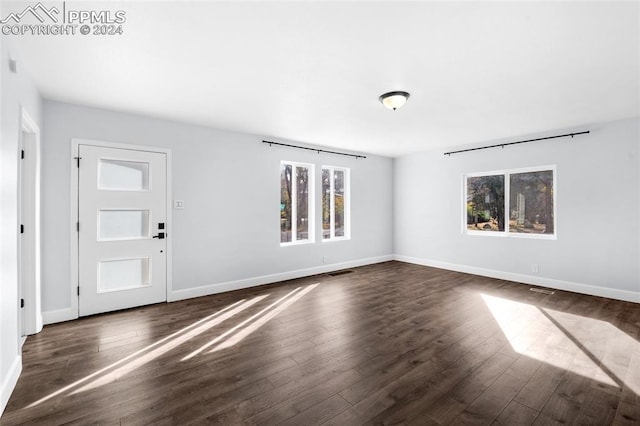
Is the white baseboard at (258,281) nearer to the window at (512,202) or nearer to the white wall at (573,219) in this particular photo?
the white wall at (573,219)

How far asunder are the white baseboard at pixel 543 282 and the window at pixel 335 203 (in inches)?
79.1

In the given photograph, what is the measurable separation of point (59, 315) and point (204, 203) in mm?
2176

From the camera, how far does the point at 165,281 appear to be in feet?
14.0

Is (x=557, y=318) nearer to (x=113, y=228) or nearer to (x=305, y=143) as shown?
(x=305, y=143)

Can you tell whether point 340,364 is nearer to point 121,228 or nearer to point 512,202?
point 121,228

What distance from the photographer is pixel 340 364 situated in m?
2.55

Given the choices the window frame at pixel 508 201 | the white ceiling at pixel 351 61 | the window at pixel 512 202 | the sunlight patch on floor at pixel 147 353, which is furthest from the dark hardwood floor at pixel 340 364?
the white ceiling at pixel 351 61

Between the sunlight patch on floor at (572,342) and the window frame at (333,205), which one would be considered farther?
the window frame at (333,205)

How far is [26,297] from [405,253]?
6682 millimetres

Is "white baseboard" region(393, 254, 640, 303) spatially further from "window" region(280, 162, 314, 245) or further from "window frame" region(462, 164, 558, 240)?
"window" region(280, 162, 314, 245)

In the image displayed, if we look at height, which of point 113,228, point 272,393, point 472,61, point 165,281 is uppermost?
point 472,61

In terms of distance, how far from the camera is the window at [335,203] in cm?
645

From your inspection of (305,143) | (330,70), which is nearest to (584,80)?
(330,70)

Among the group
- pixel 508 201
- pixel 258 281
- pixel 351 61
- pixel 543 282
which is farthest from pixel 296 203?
pixel 543 282
